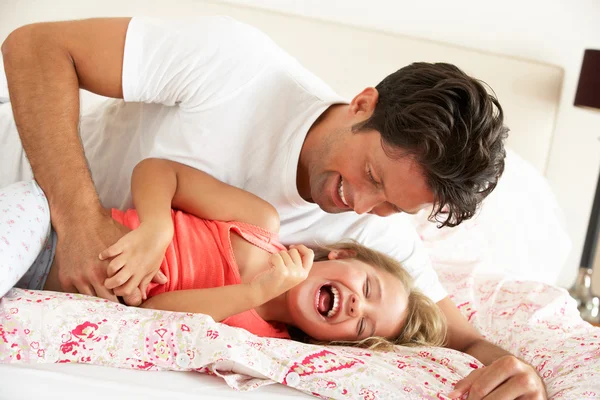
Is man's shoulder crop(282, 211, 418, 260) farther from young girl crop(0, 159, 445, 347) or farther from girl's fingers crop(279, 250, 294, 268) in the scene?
girl's fingers crop(279, 250, 294, 268)

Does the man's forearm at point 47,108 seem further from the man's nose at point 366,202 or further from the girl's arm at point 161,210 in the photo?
the man's nose at point 366,202

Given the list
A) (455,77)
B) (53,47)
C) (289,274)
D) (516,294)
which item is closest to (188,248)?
(289,274)

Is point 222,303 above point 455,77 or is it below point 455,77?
below

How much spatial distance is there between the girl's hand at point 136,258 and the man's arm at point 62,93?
0.10m

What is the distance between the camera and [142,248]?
1.39m

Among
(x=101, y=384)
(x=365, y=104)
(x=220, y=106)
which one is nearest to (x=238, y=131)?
(x=220, y=106)

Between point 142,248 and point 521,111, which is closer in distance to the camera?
point 142,248

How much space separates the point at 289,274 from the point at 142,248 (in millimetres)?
301

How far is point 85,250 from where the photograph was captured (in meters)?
1.43

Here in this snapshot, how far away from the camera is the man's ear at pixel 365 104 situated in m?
1.66

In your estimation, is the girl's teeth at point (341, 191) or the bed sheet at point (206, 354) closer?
the bed sheet at point (206, 354)

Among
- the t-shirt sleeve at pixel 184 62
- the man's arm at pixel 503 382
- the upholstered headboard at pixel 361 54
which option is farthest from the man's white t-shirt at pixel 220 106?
the upholstered headboard at pixel 361 54

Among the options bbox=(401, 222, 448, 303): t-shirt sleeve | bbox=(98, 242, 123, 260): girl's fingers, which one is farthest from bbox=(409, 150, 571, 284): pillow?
bbox=(98, 242, 123, 260): girl's fingers

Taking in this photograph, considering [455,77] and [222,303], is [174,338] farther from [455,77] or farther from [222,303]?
[455,77]
